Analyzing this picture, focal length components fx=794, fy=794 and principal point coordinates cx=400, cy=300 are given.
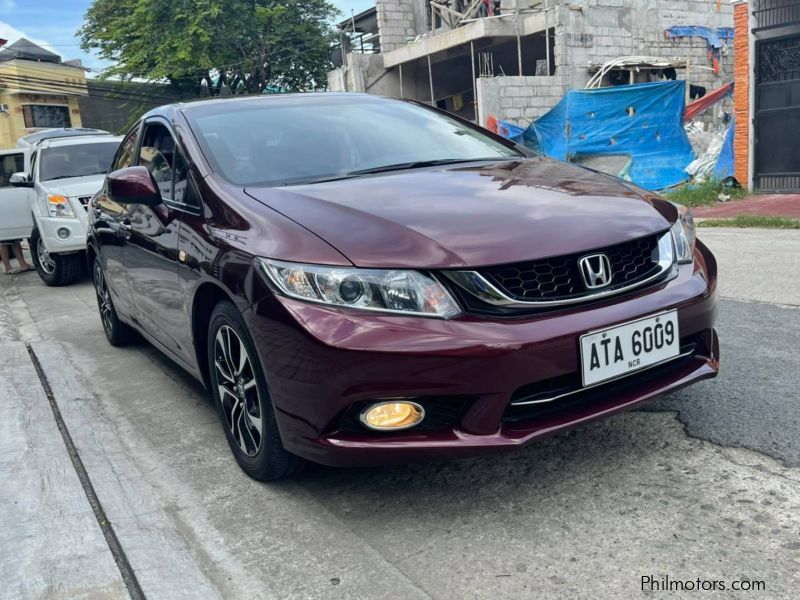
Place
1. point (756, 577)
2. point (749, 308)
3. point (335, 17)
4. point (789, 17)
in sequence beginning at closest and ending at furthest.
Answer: point (756, 577)
point (749, 308)
point (789, 17)
point (335, 17)

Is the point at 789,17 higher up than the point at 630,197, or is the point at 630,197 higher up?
the point at 789,17

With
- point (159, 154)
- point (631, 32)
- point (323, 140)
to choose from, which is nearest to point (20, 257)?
point (159, 154)

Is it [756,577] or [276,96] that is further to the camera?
[276,96]

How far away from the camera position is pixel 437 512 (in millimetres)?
2725

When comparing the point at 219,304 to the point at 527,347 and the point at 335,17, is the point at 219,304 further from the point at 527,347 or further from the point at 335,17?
the point at 335,17

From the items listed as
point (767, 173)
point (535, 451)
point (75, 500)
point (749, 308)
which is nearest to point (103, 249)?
point (75, 500)

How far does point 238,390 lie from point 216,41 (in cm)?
3302

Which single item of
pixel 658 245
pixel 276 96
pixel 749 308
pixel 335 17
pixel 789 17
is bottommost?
pixel 749 308

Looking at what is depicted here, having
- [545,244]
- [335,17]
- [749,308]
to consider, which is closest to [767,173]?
[749,308]

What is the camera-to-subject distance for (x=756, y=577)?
2148mm

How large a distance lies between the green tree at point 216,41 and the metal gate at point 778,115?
24.6m

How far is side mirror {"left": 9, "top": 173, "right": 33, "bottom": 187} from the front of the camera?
9.38 m

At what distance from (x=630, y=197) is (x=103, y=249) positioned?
11.5 ft

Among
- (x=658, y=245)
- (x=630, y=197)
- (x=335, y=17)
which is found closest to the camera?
(x=658, y=245)
